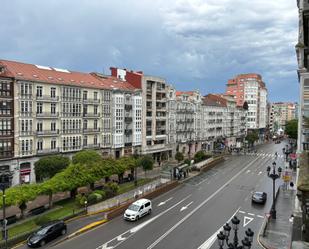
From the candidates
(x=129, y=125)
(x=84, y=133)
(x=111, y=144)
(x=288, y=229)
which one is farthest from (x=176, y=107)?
(x=288, y=229)

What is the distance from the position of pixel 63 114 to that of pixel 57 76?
7.02 meters

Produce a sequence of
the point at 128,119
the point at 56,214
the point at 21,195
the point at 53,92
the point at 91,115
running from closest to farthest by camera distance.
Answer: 1. the point at 21,195
2. the point at 56,214
3. the point at 53,92
4. the point at 91,115
5. the point at 128,119

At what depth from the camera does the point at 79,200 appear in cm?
3875

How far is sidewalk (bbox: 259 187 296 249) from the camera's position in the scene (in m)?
26.6

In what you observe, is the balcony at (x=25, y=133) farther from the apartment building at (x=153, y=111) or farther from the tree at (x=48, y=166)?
the apartment building at (x=153, y=111)

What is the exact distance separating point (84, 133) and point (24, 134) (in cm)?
1259

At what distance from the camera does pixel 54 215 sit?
36156mm

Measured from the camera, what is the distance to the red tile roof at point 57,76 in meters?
50.0

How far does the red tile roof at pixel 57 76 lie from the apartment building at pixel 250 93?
85.4 meters

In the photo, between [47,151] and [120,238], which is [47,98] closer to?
[47,151]

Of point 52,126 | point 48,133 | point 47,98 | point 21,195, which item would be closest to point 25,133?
point 48,133

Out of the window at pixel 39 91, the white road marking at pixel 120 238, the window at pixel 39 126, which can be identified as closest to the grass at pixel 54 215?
the white road marking at pixel 120 238

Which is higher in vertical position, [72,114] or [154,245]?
[72,114]

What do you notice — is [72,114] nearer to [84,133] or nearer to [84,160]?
[84,133]
